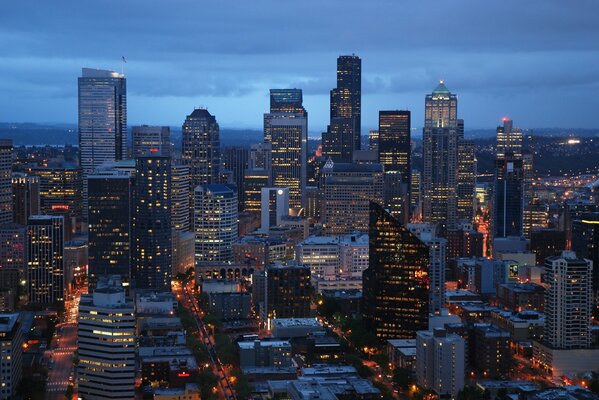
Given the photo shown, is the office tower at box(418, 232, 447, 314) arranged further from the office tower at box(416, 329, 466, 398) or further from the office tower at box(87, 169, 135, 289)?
the office tower at box(87, 169, 135, 289)

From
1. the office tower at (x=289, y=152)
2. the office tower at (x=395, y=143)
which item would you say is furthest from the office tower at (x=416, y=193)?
the office tower at (x=289, y=152)

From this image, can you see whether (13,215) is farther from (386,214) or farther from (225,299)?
(386,214)

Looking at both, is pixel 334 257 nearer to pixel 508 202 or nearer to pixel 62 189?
pixel 508 202

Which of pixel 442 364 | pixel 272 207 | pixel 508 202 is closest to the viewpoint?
pixel 442 364

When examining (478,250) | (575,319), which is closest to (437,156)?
(478,250)

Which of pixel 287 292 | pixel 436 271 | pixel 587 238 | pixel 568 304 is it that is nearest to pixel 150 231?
pixel 287 292

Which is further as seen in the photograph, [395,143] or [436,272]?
[395,143]
